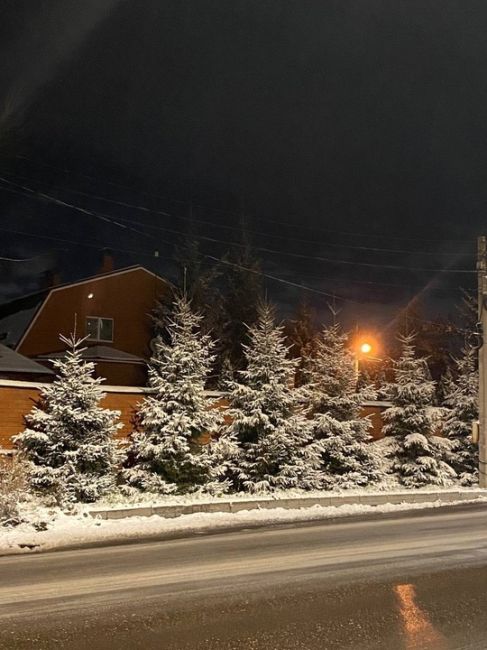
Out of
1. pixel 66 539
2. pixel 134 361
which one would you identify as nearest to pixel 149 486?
pixel 66 539

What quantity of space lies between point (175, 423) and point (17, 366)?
12.9 meters

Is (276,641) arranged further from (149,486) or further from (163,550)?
(149,486)

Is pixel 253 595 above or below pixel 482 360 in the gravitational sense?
below

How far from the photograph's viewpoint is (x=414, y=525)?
12859mm

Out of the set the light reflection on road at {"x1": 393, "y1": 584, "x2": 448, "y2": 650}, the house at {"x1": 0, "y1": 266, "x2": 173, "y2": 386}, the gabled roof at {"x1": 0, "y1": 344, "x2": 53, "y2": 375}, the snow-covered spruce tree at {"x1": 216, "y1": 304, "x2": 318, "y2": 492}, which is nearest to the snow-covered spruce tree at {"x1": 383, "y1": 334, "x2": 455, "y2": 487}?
the snow-covered spruce tree at {"x1": 216, "y1": 304, "x2": 318, "y2": 492}

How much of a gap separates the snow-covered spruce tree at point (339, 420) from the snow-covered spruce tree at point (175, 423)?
12.3ft

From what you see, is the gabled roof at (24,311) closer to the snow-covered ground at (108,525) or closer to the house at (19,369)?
the house at (19,369)

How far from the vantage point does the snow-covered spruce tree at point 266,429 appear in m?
17.3

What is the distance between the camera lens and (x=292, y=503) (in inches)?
623

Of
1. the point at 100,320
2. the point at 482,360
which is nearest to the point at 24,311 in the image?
the point at 100,320

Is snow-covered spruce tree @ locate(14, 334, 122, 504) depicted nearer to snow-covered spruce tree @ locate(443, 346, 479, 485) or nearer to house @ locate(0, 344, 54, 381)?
house @ locate(0, 344, 54, 381)

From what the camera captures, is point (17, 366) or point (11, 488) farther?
point (17, 366)

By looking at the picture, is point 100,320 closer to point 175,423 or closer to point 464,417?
point 464,417

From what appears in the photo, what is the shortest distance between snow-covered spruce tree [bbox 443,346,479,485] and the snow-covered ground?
31.1 ft
